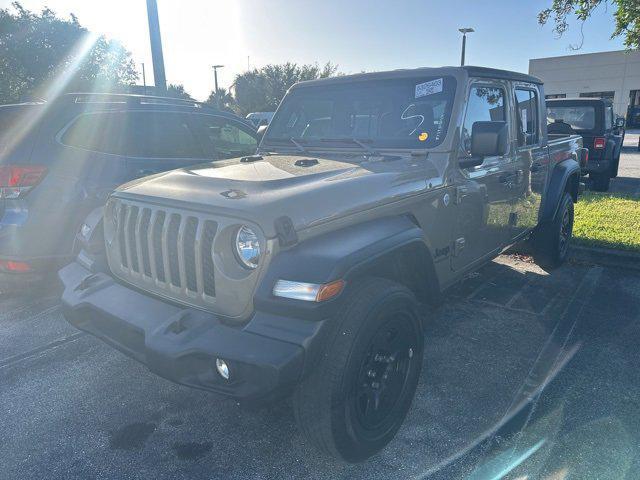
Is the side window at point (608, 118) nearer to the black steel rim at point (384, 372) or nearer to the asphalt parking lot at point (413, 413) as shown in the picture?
the asphalt parking lot at point (413, 413)

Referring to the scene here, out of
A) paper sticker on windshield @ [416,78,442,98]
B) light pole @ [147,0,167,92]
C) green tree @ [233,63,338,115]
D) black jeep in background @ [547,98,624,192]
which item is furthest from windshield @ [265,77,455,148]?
green tree @ [233,63,338,115]

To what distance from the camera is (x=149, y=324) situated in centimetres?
225

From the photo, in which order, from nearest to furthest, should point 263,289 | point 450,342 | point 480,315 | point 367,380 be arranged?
1. point 263,289
2. point 367,380
3. point 450,342
4. point 480,315

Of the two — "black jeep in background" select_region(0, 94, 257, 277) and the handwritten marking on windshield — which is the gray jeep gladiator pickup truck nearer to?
the handwritten marking on windshield

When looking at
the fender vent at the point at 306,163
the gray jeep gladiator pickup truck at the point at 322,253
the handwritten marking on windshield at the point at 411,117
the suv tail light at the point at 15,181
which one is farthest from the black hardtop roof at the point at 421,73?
the suv tail light at the point at 15,181

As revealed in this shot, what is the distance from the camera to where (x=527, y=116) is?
433cm

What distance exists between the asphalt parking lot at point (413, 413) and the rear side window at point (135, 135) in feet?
5.58

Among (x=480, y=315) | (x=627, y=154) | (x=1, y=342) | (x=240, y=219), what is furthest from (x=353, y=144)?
(x=627, y=154)

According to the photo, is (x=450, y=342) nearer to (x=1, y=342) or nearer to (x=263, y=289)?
(x=263, y=289)

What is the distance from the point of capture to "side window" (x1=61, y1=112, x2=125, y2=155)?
4266 millimetres

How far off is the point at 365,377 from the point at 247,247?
2.94 feet

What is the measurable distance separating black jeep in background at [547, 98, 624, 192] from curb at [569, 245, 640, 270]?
4624mm

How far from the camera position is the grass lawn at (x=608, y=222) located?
572 cm

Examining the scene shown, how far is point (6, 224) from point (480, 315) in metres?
4.12
